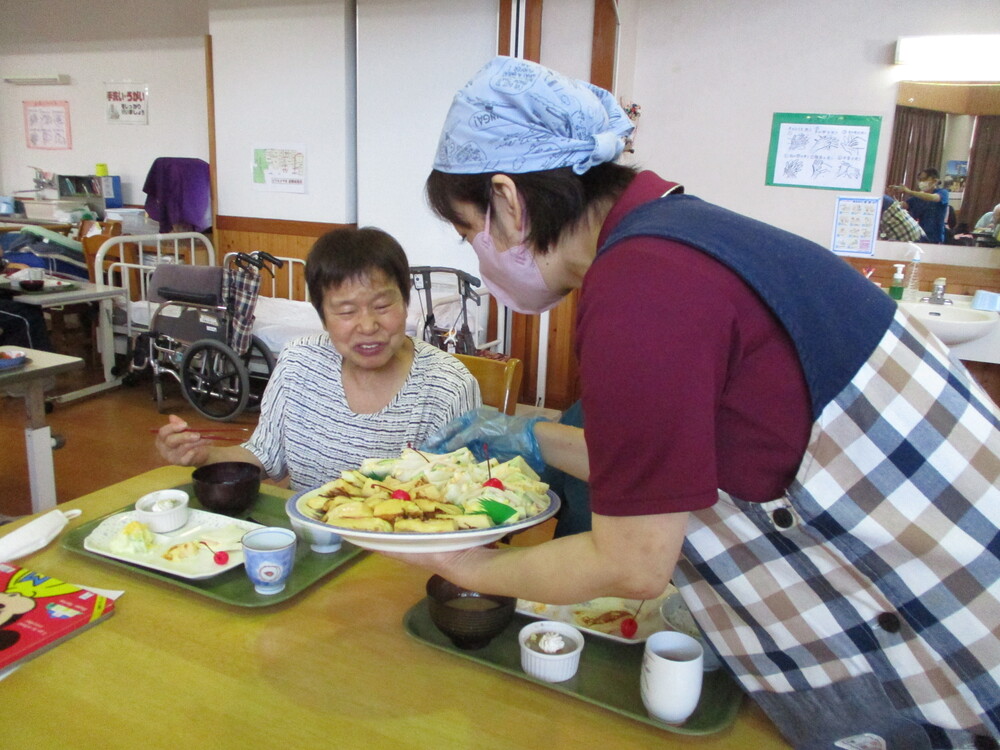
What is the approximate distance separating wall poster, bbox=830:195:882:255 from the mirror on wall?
0.37 feet

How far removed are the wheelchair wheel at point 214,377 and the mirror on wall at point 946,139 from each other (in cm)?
341

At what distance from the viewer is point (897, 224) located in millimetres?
3426

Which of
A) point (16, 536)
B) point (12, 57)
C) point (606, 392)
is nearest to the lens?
point (606, 392)

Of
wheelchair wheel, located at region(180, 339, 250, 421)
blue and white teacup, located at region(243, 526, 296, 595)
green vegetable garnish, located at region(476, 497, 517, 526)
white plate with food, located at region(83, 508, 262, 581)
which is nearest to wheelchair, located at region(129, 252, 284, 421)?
wheelchair wheel, located at region(180, 339, 250, 421)

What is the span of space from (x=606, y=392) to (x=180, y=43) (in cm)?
628

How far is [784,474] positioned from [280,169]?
181 inches

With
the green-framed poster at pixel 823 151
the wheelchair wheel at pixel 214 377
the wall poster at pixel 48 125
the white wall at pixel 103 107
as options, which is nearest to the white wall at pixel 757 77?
the green-framed poster at pixel 823 151

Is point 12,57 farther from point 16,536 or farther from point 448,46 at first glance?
point 16,536

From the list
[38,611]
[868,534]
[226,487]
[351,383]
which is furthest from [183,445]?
[868,534]

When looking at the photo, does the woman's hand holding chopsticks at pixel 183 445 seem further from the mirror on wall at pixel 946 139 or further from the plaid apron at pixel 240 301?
the mirror on wall at pixel 946 139

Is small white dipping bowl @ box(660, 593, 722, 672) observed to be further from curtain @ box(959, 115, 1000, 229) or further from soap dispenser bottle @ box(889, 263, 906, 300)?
curtain @ box(959, 115, 1000, 229)

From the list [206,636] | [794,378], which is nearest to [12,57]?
[206,636]

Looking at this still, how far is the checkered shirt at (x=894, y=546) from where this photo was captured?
30.1 inches

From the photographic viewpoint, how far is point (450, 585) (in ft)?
3.33
